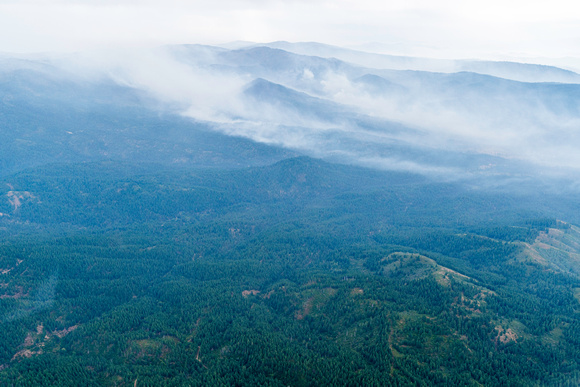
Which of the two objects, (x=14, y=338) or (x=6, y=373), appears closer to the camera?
(x=6, y=373)

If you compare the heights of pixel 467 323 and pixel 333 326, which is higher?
pixel 467 323

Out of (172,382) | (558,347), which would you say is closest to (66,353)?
(172,382)

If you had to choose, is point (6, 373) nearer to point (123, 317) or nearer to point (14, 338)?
point (14, 338)

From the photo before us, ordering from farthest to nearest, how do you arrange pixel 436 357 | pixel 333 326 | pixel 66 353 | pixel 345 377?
pixel 333 326
pixel 66 353
pixel 436 357
pixel 345 377

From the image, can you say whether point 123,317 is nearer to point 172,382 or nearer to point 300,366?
point 172,382

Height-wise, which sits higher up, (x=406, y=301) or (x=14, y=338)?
(x=406, y=301)

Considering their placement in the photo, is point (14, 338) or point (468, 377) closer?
point (468, 377)

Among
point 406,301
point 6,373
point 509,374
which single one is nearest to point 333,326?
point 406,301

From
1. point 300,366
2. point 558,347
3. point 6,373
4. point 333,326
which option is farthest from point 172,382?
point 558,347

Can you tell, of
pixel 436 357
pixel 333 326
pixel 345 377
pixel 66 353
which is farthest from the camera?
pixel 333 326
